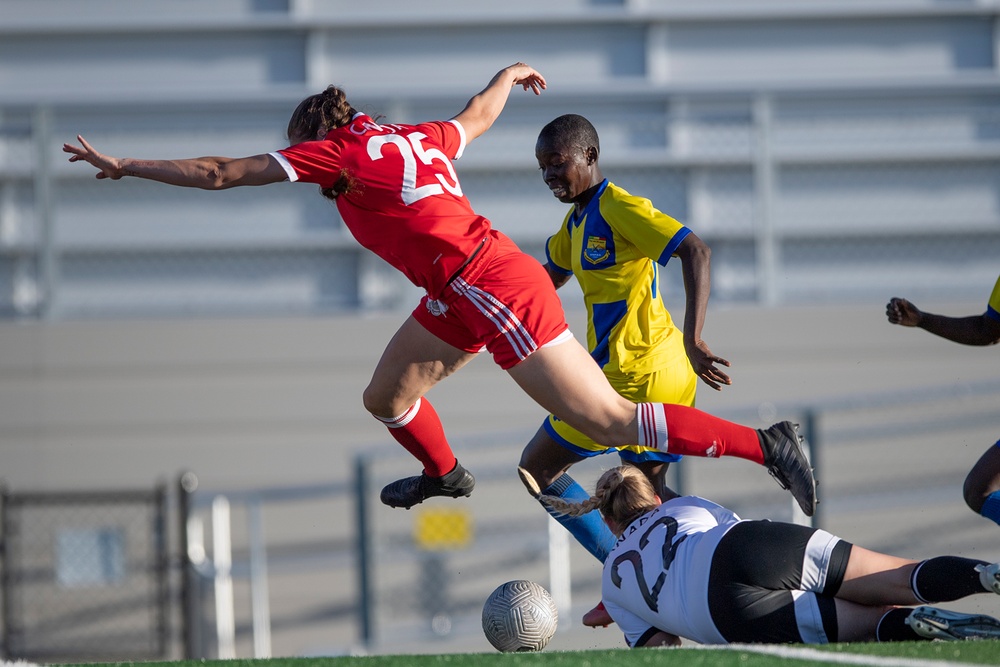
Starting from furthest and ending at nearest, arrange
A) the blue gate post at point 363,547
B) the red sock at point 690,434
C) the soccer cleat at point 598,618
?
the blue gate post at point 363,547 → the soccer cleat at point 598,618 → the red sock at point 690,434

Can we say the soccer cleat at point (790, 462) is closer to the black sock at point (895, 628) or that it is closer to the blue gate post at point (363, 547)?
the black sock at point (895, 628)

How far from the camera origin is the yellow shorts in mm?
4098

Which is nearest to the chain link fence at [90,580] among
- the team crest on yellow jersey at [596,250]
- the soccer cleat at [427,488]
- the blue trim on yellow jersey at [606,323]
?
the soccer cleat at [427,488]

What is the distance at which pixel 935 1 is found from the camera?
9.07 meters

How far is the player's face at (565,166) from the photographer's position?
13.3ft

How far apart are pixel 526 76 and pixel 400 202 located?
36.0 inches

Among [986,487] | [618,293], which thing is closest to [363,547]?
[618,293]

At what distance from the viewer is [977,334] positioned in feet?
13.7

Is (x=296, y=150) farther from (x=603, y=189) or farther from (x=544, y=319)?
(x=603, y=189)

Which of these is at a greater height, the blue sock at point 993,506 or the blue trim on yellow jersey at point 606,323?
the blue trim on yellow jersey at point 606,323

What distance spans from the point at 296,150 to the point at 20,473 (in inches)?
212

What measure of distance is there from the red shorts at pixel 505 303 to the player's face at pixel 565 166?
0.66 m

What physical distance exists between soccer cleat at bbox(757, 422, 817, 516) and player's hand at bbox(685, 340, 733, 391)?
0.71 ft

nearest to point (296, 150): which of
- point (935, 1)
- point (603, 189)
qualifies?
point (603, 189)
